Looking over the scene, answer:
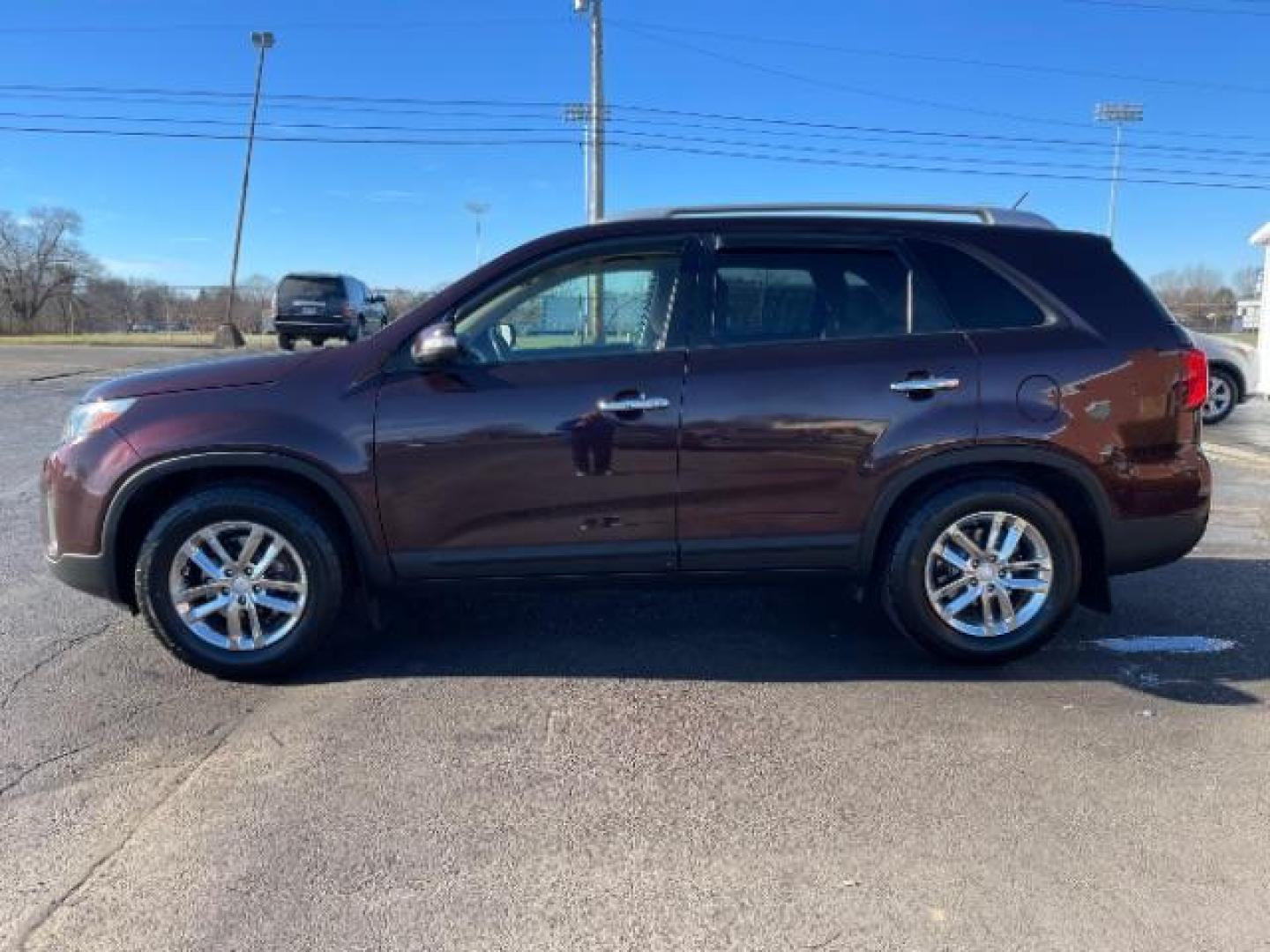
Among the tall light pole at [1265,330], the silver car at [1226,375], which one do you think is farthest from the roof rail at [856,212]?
the tall light pole at [1265,330]

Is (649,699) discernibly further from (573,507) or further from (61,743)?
(61,743)

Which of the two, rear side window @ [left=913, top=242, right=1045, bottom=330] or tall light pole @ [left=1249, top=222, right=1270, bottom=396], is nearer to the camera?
rear side window @ [left=913, top=242, right=1045, bottom=330]

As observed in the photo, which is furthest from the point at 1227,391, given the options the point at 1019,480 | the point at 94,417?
Answer: the point at 94,417

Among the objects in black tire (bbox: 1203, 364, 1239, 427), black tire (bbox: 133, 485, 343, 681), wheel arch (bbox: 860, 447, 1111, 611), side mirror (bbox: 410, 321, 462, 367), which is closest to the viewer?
side mirror (bbox: 410, 321, 462, 367)

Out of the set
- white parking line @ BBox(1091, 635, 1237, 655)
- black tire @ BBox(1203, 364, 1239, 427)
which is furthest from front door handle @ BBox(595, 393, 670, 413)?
black tire @ BBox(1203, 364, 1239, 427)

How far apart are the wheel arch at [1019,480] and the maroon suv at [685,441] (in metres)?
0.01

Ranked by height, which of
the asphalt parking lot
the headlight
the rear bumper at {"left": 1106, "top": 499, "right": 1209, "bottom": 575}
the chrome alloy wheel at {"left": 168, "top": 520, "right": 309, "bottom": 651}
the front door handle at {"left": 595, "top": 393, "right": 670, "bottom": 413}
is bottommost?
the asphalt parking lot

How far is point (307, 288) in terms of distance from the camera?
25.5 m

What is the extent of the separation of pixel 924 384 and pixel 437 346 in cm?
195

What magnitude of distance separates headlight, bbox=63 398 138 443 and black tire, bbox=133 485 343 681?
0.43 metres

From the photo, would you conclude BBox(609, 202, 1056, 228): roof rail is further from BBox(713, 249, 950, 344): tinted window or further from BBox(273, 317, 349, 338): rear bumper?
BBox(273, 317, 349, 338): rear bumper

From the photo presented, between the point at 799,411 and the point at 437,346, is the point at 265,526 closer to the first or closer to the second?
the point at 437,346

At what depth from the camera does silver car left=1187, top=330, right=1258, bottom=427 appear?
12.4 metres

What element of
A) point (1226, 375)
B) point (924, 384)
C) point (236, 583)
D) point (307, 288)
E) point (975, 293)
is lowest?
point (236, 583)
